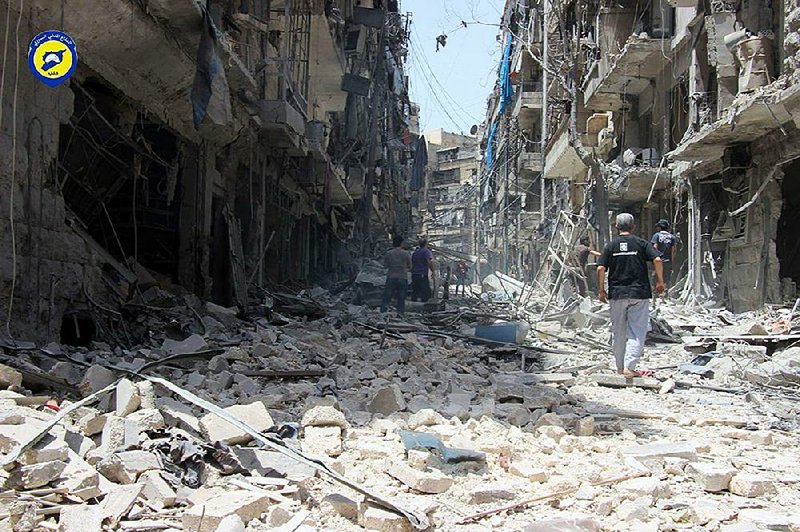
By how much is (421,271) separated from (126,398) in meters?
11.9

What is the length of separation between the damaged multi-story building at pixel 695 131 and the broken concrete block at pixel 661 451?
29.9 feet

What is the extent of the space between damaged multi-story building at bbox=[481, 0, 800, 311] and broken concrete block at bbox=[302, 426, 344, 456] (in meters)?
10.1

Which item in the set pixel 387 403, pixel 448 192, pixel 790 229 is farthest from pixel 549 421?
pixel 448 192

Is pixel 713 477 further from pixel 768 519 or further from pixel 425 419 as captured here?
pixel 425 419

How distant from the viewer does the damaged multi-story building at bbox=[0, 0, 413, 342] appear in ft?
20.3

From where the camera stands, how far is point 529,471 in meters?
3.66

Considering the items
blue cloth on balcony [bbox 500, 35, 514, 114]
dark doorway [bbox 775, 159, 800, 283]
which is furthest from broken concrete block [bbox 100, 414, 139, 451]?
blue cloth on balcony [bbox 500, 35, 514, 114]

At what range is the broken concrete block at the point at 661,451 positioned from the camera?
3.97m

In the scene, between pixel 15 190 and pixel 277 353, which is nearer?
pixel 15 190

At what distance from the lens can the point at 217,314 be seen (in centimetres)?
985

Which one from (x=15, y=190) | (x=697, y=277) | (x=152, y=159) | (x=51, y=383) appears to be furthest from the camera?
(x=697, y=277)

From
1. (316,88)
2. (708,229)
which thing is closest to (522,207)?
(316,88)

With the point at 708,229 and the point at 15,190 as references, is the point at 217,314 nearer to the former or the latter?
the point at 15,190

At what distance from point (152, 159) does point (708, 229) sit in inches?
460
